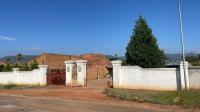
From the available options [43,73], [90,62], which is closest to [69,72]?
[43,73]

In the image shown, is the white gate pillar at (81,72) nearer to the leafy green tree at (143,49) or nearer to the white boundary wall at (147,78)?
the leafy green tree at (143,49)

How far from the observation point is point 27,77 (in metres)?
33.6

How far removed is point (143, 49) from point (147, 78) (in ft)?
16.8

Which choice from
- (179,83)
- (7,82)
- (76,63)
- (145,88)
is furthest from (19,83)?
(179,83)

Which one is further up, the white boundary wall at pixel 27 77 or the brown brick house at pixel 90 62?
the brown brick house at pixel 90 62

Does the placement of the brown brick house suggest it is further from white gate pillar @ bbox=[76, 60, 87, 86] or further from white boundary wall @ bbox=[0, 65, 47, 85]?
white gate pillar @ bbox=[76, 60, 87, 86]

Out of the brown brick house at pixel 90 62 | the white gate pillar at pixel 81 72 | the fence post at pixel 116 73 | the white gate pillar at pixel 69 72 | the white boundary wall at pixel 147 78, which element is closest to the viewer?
the white boundary wall at pixel 147 78

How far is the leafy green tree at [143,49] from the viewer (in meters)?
27.3

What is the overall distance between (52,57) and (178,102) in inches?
1377

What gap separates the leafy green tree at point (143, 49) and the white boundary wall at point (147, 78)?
3808mm

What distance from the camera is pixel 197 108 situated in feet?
47.0

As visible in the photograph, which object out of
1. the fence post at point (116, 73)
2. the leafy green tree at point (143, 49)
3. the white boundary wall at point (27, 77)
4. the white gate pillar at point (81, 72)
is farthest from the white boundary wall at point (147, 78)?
the white boundary wall at point (27, 77)

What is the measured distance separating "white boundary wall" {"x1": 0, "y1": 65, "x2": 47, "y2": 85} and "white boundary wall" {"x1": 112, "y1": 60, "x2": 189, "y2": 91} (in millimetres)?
10291

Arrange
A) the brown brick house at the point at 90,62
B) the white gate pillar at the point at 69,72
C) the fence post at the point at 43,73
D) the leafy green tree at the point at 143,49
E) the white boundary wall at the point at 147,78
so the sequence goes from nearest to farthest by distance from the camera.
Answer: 1. the white boundary wall at the point at 147,78
2. the leafy green tree at the point at 143,49
3. the white gate pillar at the point at 69,72
4. the fence post at the point at 43,73
5. the brown brick house at the point at 90,62
